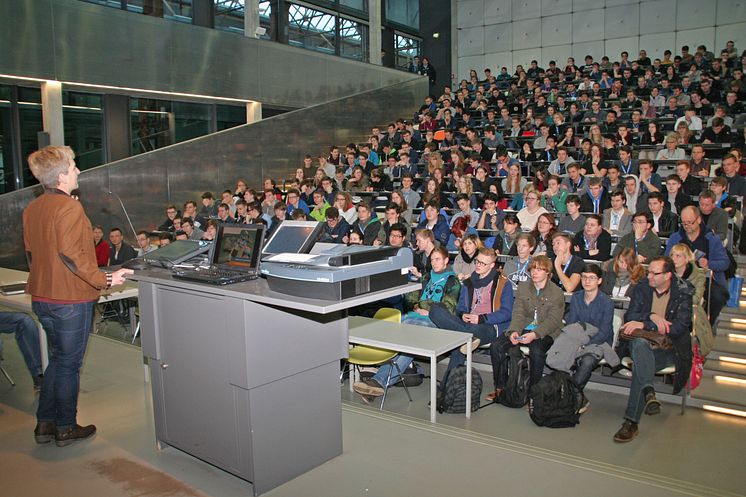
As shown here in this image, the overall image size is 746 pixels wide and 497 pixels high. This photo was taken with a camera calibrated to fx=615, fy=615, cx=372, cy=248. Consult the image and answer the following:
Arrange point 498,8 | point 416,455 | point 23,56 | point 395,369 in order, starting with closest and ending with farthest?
point 416,455
point 395,369
point 23,56
point 498,8

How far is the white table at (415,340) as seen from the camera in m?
4.12

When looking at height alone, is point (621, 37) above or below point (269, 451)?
above

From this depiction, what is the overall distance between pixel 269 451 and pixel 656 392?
3.19 m

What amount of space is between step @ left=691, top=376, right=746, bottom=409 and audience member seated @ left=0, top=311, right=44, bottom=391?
4.78 m

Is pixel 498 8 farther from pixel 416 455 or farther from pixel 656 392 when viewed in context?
pixel 416 455

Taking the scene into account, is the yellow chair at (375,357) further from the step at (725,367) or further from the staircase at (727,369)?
the step at (725,367)

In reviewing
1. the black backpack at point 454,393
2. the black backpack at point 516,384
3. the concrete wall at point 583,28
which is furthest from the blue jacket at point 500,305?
the concrete wall at point 583,28

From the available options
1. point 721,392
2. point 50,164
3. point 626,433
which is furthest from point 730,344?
point 50,164

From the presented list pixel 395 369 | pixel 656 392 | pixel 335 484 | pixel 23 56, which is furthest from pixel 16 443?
pixel 23 56

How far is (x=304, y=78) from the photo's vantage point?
14.9 meters

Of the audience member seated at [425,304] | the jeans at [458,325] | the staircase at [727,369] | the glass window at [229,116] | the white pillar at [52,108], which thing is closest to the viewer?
the staircase at [727,369]

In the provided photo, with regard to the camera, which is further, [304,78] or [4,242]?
[304,78]

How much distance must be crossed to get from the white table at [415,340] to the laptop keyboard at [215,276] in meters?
1.53

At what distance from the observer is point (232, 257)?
310cm
